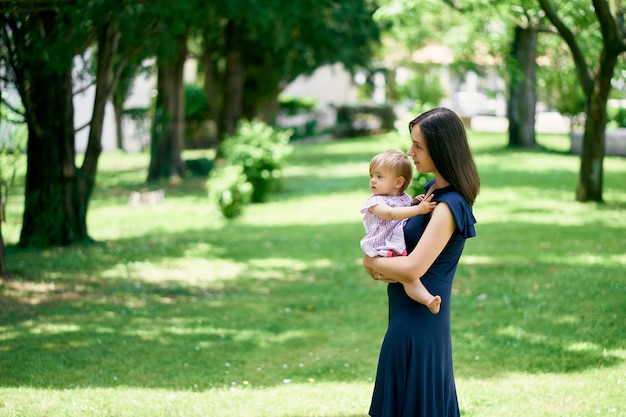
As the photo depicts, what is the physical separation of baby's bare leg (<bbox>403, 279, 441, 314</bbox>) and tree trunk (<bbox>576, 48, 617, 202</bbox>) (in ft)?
35.3

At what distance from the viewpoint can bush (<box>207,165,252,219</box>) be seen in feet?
53.7

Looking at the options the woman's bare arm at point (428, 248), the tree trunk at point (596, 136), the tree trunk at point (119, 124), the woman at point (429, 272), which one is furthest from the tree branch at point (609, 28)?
the tree trunk at point (119, 124)

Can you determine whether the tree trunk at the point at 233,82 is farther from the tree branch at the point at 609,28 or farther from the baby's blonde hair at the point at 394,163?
the baby's blonde hair at the point at 394,163

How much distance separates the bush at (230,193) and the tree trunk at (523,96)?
1211 centimetres

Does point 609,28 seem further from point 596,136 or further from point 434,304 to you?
point 434,304

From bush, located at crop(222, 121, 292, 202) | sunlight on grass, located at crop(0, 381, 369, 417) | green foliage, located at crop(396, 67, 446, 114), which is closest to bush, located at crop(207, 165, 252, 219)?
bush, located at crop(222, 121, 292, 202)

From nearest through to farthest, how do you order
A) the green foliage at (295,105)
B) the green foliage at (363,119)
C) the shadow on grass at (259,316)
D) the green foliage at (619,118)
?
the shadow on grass at (259,316), the green foliage at (619,118), the green foliage at (295,105), the green foliage at (363,119)

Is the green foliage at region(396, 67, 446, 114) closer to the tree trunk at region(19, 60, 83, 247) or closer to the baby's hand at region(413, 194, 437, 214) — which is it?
the tree trunk at region(19, 60, 83, 247)

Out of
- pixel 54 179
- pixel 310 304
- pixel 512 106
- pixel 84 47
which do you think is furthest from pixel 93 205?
pixel 512 106

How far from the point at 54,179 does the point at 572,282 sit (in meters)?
7.40

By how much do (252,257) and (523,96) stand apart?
17211 mm

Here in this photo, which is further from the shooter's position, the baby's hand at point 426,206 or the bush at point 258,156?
the bush at point 258,156

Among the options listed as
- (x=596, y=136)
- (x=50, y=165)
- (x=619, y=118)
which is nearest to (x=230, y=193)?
(x=50, y=165)

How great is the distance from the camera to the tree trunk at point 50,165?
11.7 metres
